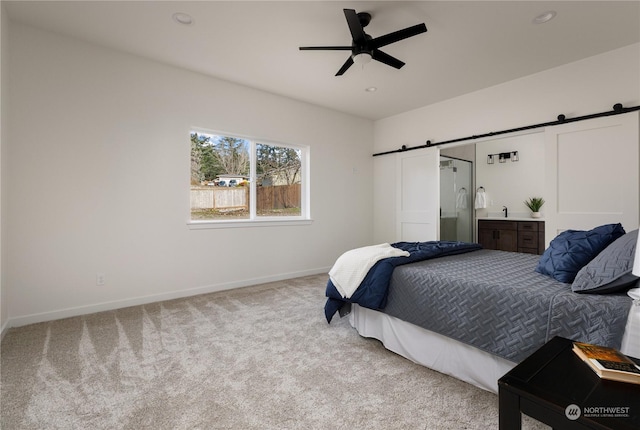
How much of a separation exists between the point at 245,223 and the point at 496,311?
10.5 feet

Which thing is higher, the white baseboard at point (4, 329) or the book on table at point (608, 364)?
the book on table at point (608, 364)

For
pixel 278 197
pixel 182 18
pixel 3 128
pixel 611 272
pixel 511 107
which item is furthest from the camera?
pixel 278 197

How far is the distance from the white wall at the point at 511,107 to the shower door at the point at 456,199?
3.16 ft

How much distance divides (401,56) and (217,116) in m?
2.30

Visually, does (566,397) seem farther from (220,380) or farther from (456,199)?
(456,199)

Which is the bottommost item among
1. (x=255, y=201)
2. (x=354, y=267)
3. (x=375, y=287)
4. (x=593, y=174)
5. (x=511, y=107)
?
(x=375, y=287)

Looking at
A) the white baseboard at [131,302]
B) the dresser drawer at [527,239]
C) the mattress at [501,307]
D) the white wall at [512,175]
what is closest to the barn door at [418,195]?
the white wall at [512,175]

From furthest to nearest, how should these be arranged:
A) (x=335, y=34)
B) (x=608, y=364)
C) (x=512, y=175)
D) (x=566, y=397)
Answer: (x=512, y=175) < (x=335, y=34) < (x=608, y=364) < (x=566, y=397)

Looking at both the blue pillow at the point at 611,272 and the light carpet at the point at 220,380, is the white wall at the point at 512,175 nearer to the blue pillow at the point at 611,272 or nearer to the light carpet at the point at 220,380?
the blue pillow at the point at 611,272

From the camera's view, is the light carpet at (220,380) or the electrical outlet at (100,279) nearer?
the light carpet at (220,380)

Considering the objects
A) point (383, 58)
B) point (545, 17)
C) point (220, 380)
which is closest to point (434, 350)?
point (220, 380)

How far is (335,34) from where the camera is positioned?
2.91 m

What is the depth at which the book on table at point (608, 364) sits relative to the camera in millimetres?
894

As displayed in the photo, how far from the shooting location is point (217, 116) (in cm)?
388
